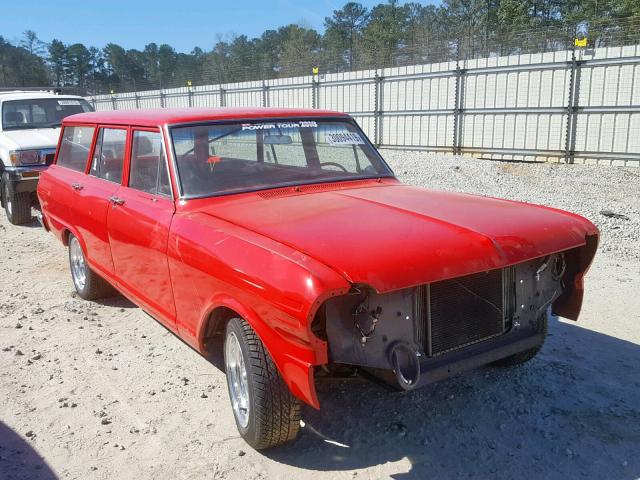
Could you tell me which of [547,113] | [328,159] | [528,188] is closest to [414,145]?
[547,113]

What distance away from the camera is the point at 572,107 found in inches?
539

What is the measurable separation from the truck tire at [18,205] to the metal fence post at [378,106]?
11719 millimetres

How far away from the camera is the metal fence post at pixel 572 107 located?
13.6 metres

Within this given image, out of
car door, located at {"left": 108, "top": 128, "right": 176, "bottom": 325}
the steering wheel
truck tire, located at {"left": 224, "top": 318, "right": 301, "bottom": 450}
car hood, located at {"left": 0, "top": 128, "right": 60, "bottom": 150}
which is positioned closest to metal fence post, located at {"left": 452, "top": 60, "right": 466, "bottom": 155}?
car hood, located at {"left": 0, "top": 128, "right": 60, "bottom": 150}

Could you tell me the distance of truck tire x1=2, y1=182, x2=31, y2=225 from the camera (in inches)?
342

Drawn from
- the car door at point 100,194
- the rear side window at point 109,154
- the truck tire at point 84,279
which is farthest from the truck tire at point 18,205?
the rear side window at point 109,154

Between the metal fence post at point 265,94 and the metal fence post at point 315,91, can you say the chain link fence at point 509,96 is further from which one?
the metal fence post at point 265,94

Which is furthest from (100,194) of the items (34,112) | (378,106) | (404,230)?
(378,106)

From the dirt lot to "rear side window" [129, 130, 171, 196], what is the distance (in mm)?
1241

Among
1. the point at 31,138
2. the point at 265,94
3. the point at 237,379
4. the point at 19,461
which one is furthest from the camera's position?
the point at 265,94

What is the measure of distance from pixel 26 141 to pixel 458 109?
1111cm

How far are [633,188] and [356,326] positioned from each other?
1050cm

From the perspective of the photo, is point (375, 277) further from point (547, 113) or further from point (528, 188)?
point (547, 113)

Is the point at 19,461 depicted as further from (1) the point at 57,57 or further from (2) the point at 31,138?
(1) the point at 57,57
